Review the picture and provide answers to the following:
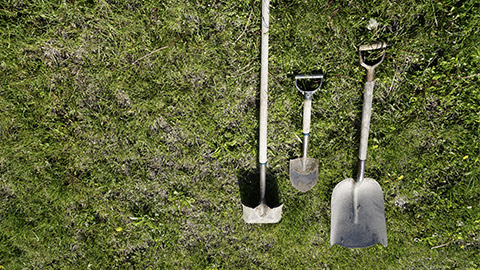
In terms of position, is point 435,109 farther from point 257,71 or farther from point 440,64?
point 257,71

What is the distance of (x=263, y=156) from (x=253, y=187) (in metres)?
0.47

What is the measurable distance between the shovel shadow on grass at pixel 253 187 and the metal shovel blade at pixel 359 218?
1.90 ft

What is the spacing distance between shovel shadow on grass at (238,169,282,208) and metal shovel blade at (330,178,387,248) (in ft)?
1.90

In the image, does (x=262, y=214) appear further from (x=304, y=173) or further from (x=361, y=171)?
(x=361, y=171)

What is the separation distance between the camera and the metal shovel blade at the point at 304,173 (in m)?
2.76

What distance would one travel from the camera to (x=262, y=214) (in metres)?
2.77

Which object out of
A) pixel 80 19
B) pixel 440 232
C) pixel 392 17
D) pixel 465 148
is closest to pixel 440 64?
pixel 392 17

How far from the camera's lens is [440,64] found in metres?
2.56

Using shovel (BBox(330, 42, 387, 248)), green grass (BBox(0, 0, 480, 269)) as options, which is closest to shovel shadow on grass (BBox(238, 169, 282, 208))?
green grass (BBox(0, 0, 480, 269))

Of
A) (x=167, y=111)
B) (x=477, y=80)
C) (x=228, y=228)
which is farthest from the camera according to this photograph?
(x=228, y=228)

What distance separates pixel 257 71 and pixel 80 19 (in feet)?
5.60

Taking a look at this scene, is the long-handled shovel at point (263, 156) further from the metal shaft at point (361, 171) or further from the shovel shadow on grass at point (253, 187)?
the metal shaft at point (361, 171)

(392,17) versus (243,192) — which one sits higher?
(392,17)

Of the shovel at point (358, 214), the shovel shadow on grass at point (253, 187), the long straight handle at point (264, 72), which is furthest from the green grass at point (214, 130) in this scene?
the long straight handle at point (264, 72)
